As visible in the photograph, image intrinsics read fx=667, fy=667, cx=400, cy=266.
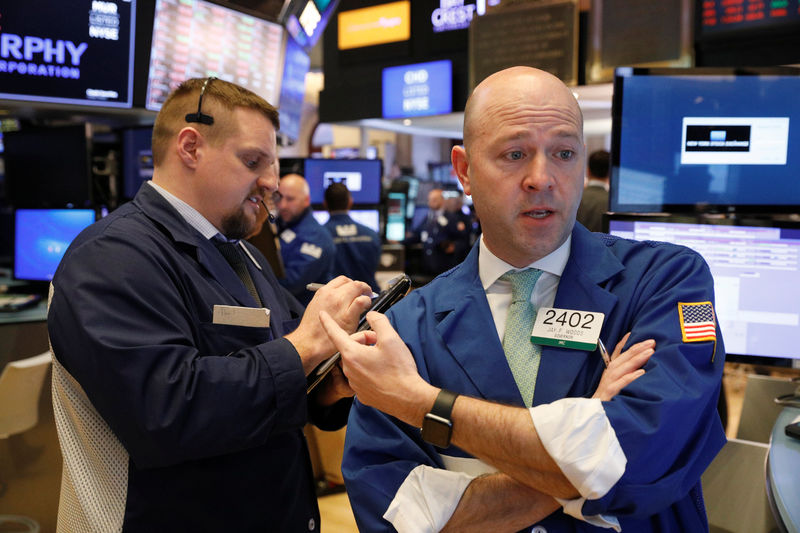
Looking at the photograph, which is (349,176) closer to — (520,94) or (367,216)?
(367,216)

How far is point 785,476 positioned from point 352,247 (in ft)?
14.3

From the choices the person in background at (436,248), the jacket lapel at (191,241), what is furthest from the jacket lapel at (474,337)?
the person in background at (436,248)

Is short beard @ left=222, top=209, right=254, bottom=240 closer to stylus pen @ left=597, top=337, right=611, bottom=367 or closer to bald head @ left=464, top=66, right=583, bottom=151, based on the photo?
bald head @ left=464, top=66, right=583, bottom=151

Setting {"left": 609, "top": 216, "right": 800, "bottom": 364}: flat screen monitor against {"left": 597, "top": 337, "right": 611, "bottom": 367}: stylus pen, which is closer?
{"left": 597, "top": 337, "right": 611, "bottom": 367}: stylus pen

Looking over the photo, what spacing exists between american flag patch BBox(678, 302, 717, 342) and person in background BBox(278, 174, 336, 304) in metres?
3.82

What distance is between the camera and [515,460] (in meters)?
1.08

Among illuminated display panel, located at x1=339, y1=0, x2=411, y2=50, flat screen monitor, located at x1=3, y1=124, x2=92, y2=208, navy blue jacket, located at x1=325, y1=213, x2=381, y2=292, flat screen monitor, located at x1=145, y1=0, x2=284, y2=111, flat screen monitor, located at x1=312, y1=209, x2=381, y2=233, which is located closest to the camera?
flat screen monitor, located at x1=145, y1=0, x2=284, y2=111

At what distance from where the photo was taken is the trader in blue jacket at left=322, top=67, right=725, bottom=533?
3.47 ft

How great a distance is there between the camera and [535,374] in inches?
49.3

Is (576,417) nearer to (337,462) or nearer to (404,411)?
(404,411)

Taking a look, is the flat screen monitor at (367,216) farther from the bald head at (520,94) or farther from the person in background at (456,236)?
the bald head at (520,94)

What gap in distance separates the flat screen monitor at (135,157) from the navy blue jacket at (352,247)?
5.84 feet

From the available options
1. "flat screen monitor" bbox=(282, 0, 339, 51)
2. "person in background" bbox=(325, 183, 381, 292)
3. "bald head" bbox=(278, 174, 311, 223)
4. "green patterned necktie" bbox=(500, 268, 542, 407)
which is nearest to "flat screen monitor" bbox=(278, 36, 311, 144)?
"flat screen monitor" bbox=(282, 0, 339, 51)

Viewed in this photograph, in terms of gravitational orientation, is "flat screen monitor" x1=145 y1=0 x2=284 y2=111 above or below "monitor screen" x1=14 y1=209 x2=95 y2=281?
above
